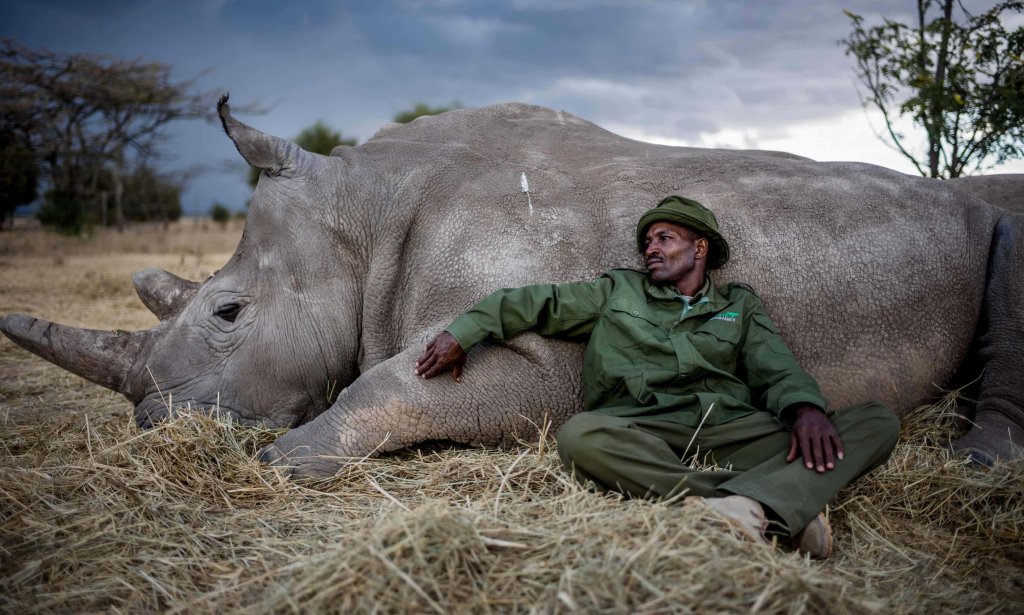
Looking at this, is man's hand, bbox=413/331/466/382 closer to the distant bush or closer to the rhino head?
the rhino head

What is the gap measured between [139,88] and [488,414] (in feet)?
74.3

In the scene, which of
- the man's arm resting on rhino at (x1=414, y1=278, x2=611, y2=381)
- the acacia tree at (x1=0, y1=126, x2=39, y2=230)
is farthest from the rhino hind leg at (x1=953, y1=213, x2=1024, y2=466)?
the acacia tree at (x1=0, y1=126, x2=39, y2=230)

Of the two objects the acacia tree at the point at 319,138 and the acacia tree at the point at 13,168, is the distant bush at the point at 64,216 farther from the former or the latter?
the acacia tree at the point at 319,138

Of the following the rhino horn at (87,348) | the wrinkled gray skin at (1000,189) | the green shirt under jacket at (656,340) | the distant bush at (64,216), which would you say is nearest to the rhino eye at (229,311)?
the rhino horn at (87,348)

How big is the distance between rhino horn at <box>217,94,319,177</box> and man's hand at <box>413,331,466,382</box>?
1397 millimetres

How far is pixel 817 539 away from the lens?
2.94 meters

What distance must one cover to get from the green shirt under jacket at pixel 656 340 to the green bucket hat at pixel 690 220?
0.21 metres

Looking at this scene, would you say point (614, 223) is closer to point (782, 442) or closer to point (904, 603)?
point (782, 442)

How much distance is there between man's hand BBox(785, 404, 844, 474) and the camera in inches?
121

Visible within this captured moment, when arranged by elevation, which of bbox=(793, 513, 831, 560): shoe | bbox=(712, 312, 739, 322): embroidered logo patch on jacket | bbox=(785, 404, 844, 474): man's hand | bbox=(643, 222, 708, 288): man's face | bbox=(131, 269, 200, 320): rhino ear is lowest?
bbox=(793, 513, 831, 560): shoe

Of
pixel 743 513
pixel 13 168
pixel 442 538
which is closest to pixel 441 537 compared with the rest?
pixel 442 538

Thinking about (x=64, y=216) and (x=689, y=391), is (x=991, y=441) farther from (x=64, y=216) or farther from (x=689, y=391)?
(x=64, y=216)

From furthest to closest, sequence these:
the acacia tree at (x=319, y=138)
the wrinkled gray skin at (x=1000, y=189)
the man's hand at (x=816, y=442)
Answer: the acacia tree at (x=319, y=138), the wrinkled gray skin at (x=1000, y=189), the man's hand at (x=816, y=442)

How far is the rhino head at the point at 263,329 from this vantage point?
13.9 ft
